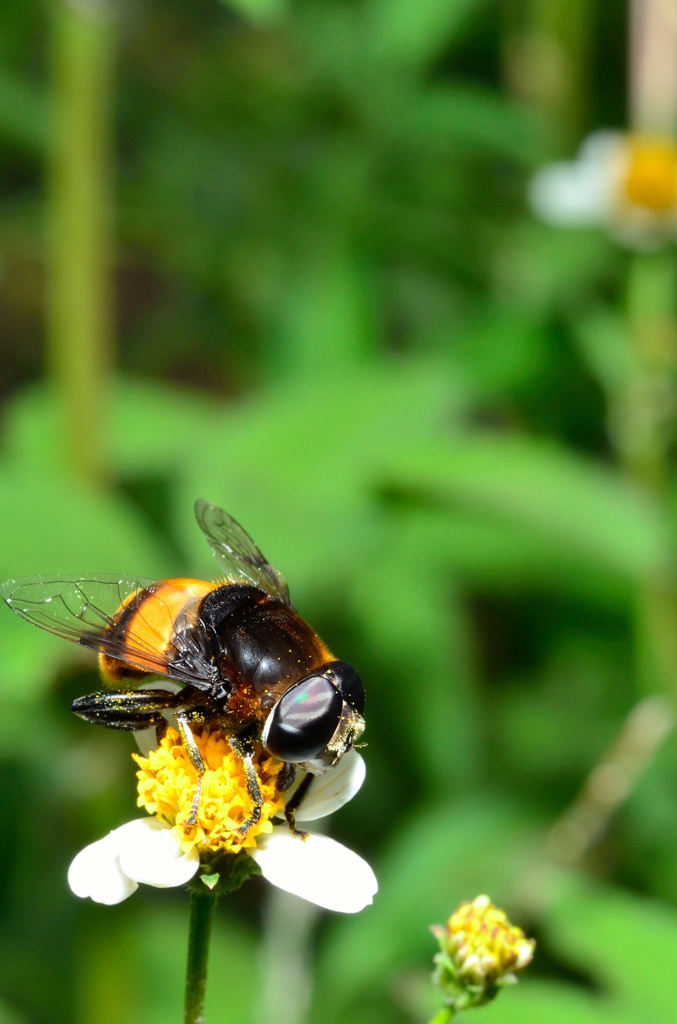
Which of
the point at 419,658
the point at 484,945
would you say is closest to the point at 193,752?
the point at 484,945

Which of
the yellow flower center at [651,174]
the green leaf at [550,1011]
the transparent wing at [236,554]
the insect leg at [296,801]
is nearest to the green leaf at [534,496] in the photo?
the transparent wing at [236,554]

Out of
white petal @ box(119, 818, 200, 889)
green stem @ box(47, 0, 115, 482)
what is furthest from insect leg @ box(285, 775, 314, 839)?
green stem @ box(47, 0, 115, 482)

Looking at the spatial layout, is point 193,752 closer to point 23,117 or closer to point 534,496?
point 534,496

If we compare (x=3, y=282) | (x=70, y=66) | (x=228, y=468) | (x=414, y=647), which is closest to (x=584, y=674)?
(x=414, y=647)

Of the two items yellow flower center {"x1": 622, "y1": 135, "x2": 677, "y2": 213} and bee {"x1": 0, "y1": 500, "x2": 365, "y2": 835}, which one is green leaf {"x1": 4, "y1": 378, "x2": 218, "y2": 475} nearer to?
bee {"x1": 0, "y1": 500, "x2": 365, "y2": 835}

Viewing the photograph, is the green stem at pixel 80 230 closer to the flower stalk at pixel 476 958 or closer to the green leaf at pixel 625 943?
the green leaf at pixel 625 943

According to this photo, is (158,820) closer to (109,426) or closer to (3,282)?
(109,426)
